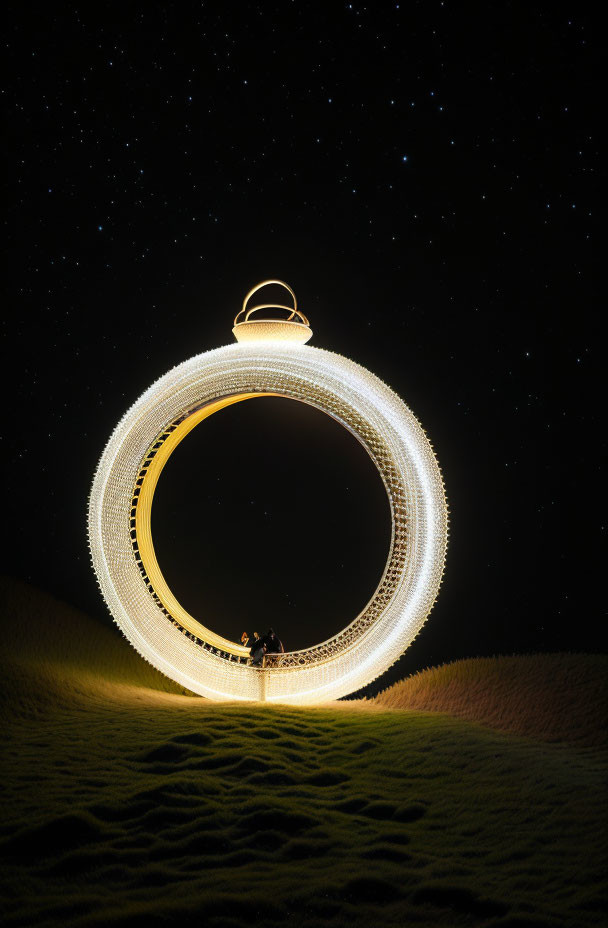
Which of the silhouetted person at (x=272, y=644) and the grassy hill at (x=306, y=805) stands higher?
the silhouetted person at (x=272, y=644)

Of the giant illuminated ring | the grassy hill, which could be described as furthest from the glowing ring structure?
the grassy hill

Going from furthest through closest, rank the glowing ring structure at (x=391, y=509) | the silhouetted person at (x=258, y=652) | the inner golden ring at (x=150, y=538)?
1. the inner golden ring at (x=150, y=538)
2. the silhouetted person at (x=258, y=652)
3. the glowing ring structure at (x=391, y=509)

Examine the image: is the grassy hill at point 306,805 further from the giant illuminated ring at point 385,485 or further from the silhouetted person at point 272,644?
the silhouetted person at point 272,644

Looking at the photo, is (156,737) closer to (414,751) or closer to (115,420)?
(414,751)

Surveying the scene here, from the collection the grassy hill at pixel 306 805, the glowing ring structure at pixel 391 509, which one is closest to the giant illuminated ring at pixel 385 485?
the glowing ring structure at pixel 391 509

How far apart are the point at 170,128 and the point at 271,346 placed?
5.15ft

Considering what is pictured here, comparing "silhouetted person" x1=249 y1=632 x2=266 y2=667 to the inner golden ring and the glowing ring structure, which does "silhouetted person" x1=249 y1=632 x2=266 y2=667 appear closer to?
the glowing ring structure

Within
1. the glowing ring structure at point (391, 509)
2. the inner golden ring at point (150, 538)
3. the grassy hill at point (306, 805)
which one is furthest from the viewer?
the inner golden ring at point (150, 538)

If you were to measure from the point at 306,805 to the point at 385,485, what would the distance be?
1.44 metres

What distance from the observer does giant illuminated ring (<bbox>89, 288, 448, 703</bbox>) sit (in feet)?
10.7

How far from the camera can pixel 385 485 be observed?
3.43 metres

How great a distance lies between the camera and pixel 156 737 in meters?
2.73

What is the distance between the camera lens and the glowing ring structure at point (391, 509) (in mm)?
3273

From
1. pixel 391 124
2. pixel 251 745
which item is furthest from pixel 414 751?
pixel 391 124
